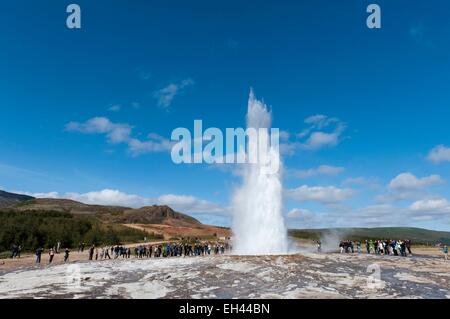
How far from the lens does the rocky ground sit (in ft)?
56.1

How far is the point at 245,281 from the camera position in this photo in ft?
66.2

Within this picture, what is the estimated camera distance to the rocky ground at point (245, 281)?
56.1 feet

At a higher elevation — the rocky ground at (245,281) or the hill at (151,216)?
the hill at (151,216)

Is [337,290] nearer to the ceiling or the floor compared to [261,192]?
nearer to the floor

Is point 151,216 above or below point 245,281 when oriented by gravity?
above

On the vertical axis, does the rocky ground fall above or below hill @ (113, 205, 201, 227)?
below

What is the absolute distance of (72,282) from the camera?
20.4m

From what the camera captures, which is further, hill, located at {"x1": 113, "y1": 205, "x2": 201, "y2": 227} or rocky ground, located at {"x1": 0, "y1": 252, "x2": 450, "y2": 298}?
hill, located at {"x1": 113, "y1": 205, "x2": 201, "y2": 227}

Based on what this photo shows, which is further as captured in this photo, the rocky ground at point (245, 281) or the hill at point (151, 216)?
the hill at point (151, 216)

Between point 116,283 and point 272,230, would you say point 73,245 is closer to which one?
point 272,230

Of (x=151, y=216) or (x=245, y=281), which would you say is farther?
(x=151, y=216)
